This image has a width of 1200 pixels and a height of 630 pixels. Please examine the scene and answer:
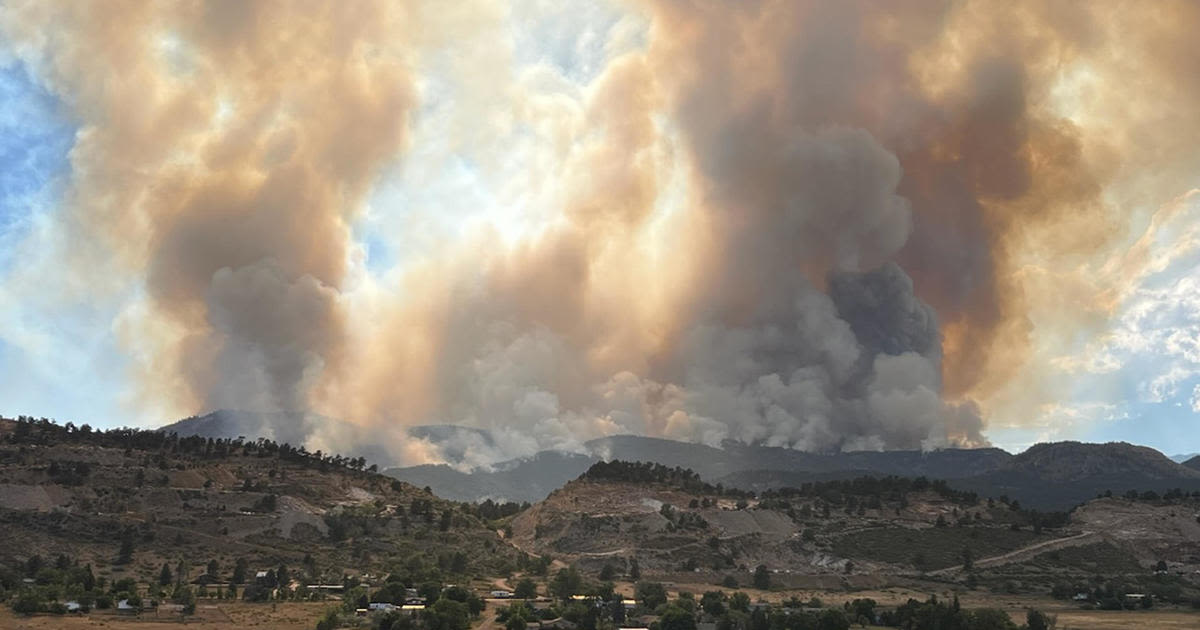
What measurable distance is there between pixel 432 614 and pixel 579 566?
5684 cm

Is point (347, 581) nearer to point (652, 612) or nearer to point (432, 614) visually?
point (432, 614)

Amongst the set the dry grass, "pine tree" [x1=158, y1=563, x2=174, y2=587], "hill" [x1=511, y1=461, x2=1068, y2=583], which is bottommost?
the dry grass

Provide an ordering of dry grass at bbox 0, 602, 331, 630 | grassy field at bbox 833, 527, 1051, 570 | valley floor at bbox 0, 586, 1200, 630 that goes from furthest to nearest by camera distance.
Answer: grassy field at bbox 833, 527, 1051, 570 → valley floor at bbox 0, 586, 1200, 630 → dry grass at bbox 0, 602, 331, 630

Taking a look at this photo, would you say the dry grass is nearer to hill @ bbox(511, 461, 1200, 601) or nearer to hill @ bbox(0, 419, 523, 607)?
hill @ bbox(0, 419, 523, 607)

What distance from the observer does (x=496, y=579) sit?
128750mm

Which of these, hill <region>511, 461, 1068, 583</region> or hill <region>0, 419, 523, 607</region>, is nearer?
hill <region>0, 419, 523, 607</region>

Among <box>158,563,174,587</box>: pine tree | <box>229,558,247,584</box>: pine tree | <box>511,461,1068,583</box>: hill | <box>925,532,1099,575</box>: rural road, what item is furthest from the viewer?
<box>511,461,1068,583</box>: hill

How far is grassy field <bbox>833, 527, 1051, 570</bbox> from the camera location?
142 metres

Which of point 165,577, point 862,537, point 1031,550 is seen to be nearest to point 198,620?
point 165,577

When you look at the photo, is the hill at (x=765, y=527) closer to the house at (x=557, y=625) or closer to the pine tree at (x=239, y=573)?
the house at (x=557, y=625)

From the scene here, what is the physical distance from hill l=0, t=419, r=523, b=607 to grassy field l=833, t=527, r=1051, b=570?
54504 millimetres

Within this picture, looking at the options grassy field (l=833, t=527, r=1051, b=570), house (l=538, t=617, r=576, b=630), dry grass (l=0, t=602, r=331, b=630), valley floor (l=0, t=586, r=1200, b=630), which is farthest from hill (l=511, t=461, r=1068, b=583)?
dry grass (l=0, t=602, r=331, b=630)

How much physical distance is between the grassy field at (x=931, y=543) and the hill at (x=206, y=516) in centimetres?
5450

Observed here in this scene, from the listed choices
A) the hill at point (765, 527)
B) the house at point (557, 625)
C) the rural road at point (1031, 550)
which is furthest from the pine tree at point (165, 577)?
the rural road at point (1031, 550)
